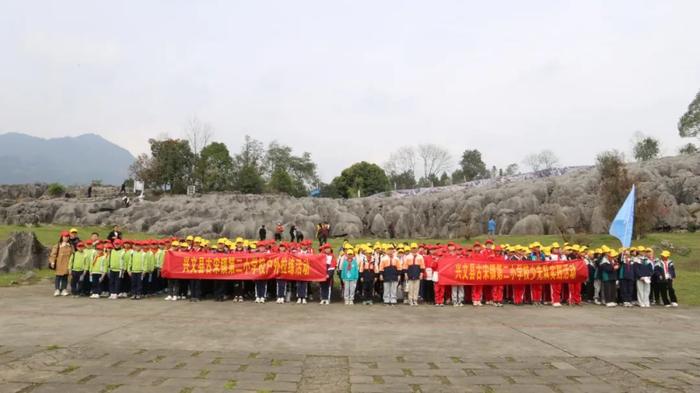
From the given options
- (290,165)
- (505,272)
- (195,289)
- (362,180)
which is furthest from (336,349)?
(290,165)

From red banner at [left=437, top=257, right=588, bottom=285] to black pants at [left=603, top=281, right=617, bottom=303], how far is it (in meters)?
0.64

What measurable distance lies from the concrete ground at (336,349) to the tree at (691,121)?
45420 mm

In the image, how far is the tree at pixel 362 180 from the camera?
212 feet

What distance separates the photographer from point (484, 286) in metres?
14.8

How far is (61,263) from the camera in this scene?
14445 mm

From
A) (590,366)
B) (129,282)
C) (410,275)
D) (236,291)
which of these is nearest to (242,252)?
(236,291)

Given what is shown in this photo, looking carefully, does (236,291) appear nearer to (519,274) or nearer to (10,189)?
(519,274)

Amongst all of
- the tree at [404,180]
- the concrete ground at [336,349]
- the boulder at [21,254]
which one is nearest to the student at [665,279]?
the concrete ground at [336,349]

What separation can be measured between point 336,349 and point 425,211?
3135cm

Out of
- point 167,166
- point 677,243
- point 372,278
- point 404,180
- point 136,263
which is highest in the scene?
point 404,180

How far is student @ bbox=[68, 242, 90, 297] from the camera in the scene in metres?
14.3

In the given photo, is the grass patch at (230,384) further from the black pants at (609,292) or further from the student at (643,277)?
the student at (643,277)

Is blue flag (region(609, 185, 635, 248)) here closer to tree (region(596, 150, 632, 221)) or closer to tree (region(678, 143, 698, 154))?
tree (region(596, 150, 632, 221))

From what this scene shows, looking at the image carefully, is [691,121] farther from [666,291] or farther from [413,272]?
[413,272]
